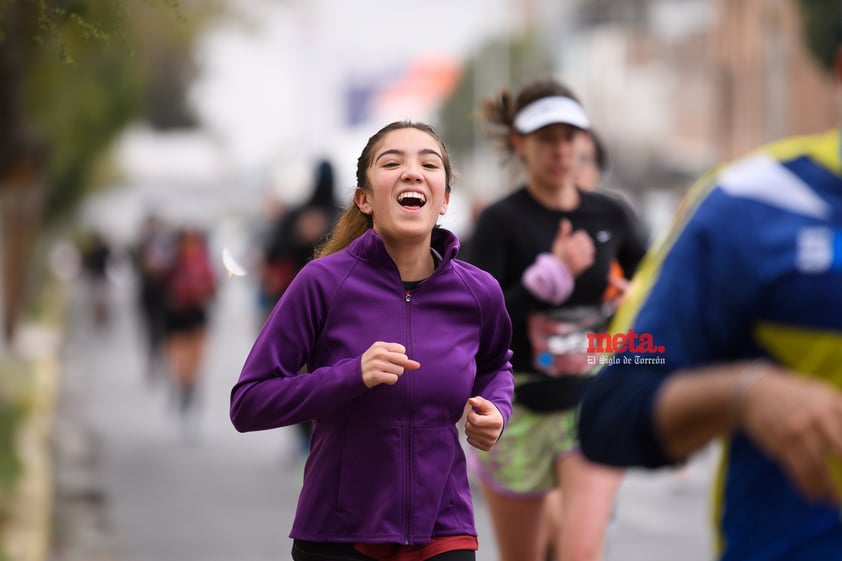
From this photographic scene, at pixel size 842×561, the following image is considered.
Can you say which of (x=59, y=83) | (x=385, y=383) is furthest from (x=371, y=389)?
(x=59, y=83)

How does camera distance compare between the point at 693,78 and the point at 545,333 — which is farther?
the point at 693,78

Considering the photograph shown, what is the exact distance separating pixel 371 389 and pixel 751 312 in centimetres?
127

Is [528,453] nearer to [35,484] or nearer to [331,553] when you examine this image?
[331,553]

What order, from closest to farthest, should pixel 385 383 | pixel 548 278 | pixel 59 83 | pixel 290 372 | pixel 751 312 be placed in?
pixel 751 312 < pixel 385 383 < pixel 290 372 < pixel 548 278 < pixel 59 83

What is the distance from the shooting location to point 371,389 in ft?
12.1

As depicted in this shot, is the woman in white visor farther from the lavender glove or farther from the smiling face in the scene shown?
the smiling face

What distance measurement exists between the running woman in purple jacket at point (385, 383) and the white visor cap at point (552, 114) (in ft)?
5.52

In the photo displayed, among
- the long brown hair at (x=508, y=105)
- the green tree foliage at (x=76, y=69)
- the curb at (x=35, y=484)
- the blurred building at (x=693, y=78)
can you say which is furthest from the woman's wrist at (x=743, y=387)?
the blurred building at (x=693, y=78)

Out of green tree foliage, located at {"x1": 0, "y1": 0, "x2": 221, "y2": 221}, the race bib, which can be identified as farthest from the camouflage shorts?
green tree foliage, located at {"x1": 0, "y1": 0, "x2": 221, "y2": 221}

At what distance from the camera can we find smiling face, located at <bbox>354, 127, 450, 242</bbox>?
12.1 ft

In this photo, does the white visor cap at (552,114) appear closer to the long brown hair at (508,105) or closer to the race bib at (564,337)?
the long brown hair at (508,105)

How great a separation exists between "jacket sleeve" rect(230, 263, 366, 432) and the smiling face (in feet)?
0.70

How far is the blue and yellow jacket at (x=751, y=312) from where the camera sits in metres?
2.54

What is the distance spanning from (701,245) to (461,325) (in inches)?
49.0
